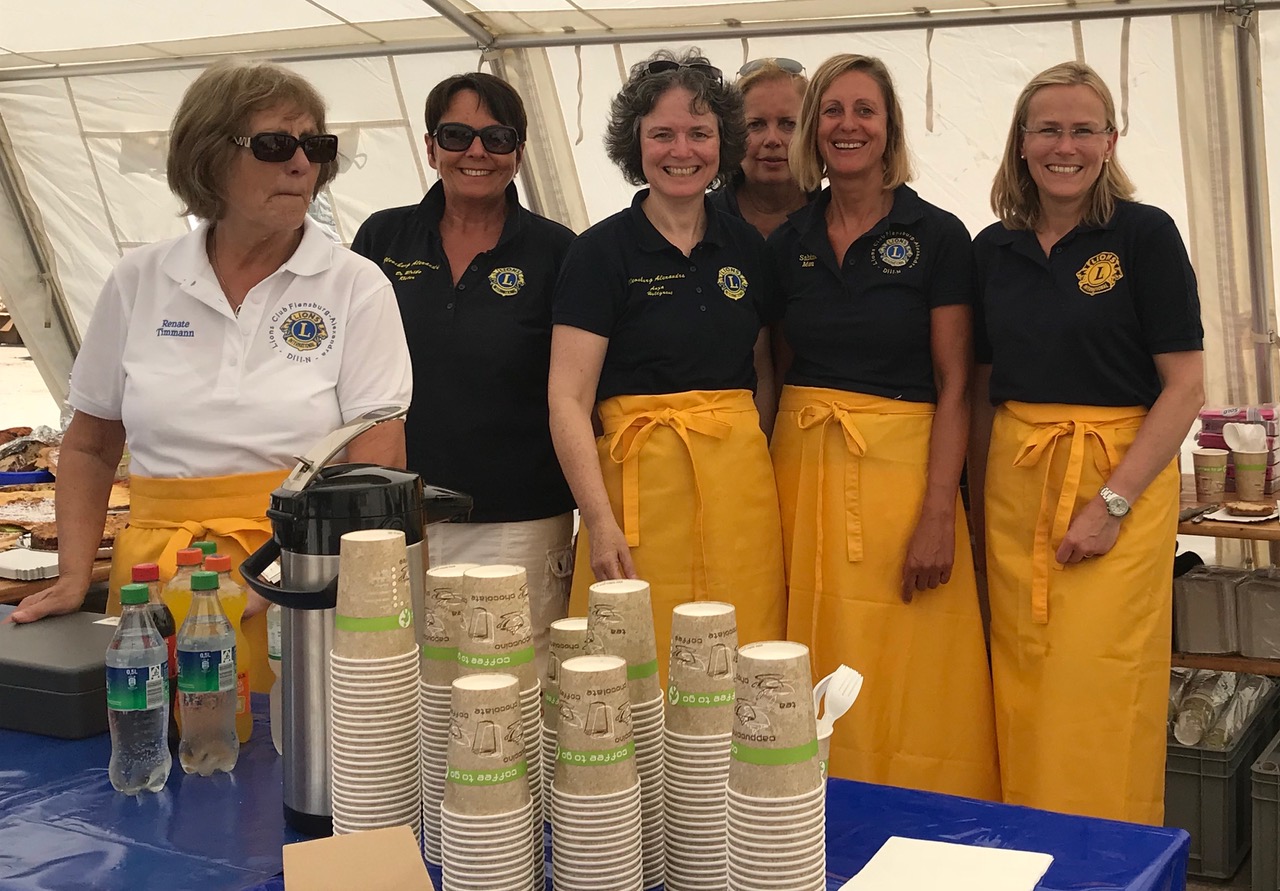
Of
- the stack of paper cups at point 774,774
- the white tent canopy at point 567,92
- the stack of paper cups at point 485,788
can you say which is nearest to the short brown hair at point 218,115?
the stack of paper cups at point 485,788

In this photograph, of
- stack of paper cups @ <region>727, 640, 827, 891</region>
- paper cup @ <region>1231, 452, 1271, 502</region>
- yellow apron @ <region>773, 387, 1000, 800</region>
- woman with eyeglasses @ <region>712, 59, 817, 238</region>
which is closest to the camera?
stack of paper cups @ <region>727, 640, 827, 891</region>

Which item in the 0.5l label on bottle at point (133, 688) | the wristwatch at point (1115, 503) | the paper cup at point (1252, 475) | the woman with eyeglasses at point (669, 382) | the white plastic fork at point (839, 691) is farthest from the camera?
the paper cup at point (1252, 475)

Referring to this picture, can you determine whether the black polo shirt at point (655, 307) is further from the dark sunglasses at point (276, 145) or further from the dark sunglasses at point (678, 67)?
the dark sunglasses at point (276, 145)

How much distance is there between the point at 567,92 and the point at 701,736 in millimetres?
4600

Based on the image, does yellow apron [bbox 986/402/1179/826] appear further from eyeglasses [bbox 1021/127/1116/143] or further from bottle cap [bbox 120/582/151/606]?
bottle cap [bbox 120/582/151/606]

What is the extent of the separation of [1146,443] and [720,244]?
101 cm

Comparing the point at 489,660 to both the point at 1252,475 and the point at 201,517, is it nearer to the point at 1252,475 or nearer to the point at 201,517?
the point at 201,517

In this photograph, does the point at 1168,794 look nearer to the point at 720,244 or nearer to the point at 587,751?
the point at 720,244

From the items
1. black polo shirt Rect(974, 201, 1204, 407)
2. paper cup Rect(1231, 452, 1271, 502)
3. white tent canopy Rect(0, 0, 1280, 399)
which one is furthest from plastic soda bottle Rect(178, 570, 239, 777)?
white tent canopy Rect(0, 0, 1280, 399)

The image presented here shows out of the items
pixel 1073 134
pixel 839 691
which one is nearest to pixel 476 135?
pixel 1073 134

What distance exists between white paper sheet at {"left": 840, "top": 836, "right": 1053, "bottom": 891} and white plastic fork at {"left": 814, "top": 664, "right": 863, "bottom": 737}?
18cm

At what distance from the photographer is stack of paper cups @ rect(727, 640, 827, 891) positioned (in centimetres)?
114

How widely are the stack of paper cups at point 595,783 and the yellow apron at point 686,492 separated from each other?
5.01 feet

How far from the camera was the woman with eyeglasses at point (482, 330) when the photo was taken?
3004 millimetres
